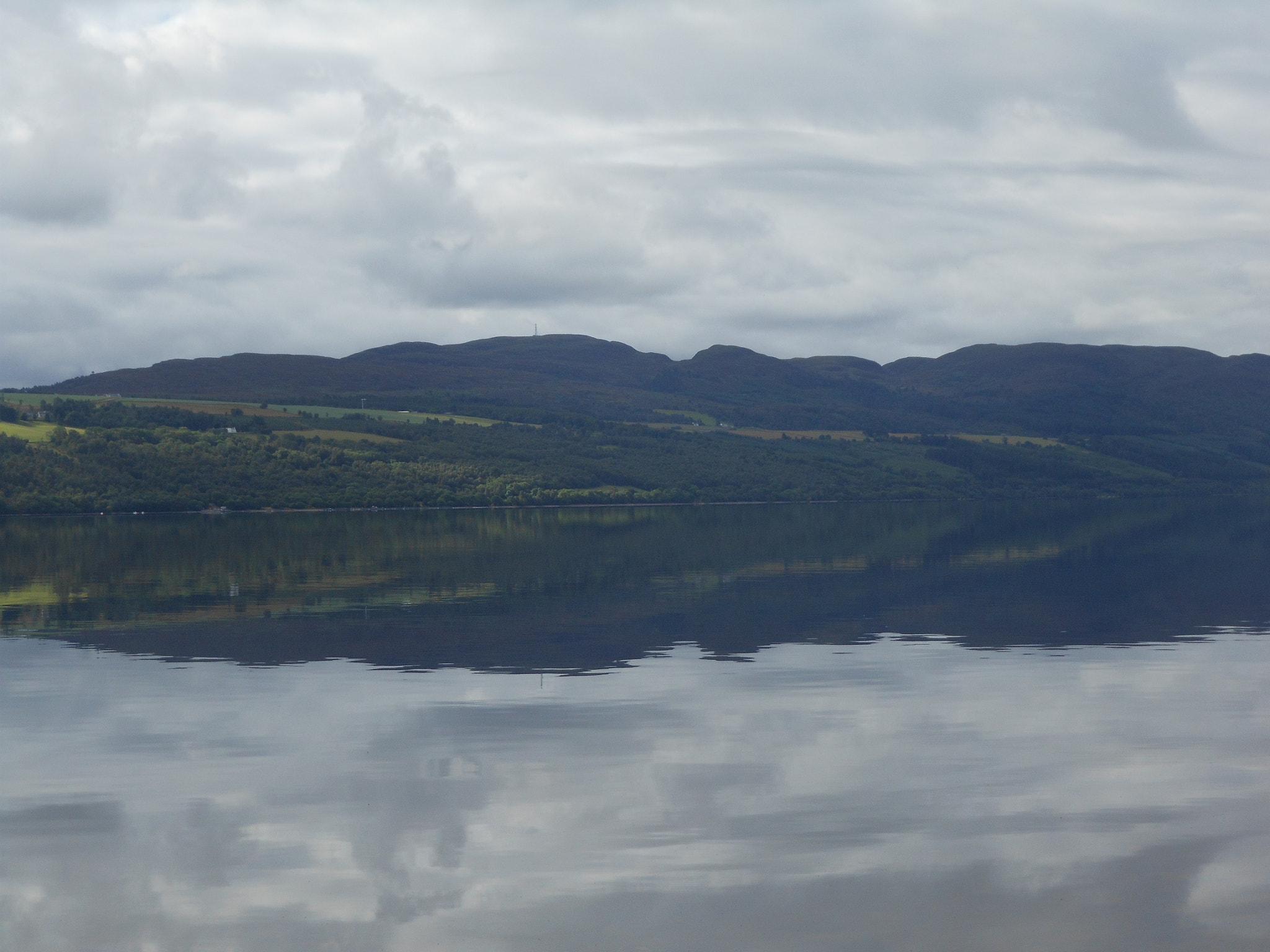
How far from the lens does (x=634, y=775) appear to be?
976 inches

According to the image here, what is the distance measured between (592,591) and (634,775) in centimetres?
4015

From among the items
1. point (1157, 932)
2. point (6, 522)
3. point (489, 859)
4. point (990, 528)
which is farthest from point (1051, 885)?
point (6, 522)

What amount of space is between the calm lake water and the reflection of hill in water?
50 centimetres

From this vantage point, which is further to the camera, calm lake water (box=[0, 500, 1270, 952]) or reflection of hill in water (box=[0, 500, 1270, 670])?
reflection of hill in water (box=[0, 500, 1270, 670])

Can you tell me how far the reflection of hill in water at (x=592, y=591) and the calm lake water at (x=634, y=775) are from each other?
50 centimetres

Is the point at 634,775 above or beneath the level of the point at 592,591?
above

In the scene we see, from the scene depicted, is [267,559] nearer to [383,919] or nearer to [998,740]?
[998,740]

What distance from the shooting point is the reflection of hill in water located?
4584 centimetres

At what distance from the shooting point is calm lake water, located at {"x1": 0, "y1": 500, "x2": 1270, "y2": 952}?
56.9 ft

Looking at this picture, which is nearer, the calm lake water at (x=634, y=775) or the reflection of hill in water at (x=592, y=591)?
the calm lake water at (x=634, y=775)

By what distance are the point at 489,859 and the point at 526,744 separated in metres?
7.78

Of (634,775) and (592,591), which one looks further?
(592,591)

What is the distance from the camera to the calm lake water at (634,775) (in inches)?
683

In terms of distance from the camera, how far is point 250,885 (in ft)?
60.9
